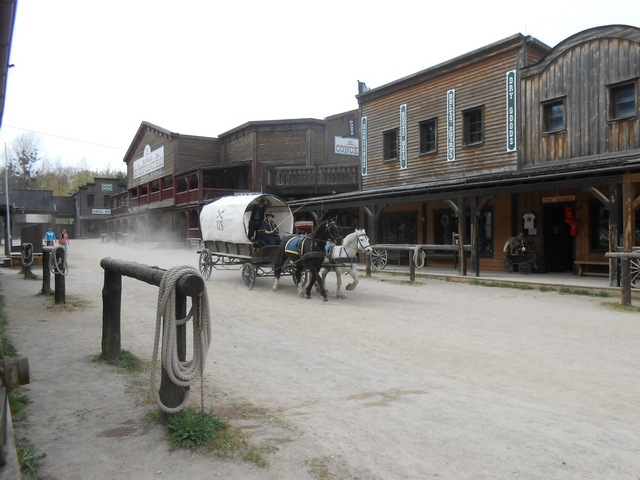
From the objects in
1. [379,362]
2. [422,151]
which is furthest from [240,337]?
[422,151]

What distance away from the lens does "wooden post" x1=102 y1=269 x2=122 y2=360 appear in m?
5.68

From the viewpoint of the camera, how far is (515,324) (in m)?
8.98

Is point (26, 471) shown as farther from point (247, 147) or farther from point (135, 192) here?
point (135, 192)

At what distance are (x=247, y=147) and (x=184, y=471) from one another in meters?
32.1

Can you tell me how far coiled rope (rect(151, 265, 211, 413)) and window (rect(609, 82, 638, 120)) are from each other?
591 inches

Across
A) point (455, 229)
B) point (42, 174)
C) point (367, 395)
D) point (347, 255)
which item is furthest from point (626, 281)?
point (42, 174)

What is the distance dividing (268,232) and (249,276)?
1.33m

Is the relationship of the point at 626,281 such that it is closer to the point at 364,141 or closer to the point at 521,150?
the point at 521,150

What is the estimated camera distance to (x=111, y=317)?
5719 mm

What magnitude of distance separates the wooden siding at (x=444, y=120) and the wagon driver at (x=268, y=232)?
8426mm

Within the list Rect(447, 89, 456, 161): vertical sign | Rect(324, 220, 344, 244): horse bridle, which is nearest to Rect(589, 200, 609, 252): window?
Rect(447, 89, 456, 161): vertical sign

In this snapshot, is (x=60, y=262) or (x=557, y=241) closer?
(x=60, y=262)

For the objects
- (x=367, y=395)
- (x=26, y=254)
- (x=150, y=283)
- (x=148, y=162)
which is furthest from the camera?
(x=148, y=162)

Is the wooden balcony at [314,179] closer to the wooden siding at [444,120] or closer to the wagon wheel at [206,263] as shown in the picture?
the wooden siding at [444,120]
